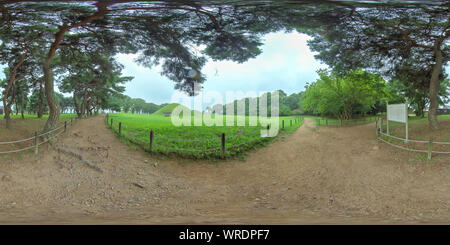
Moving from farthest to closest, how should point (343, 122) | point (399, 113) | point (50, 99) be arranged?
point (343, 122) → point (50, 99) → point (399, 113)

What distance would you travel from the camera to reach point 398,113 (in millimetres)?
6711

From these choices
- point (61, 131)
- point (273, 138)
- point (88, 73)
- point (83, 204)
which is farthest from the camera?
point (88, 73)

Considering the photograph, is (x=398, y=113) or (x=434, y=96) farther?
(x=434, y=96)

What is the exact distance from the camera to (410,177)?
4.35 m

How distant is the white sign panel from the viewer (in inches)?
247

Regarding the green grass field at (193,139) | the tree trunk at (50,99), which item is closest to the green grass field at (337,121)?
the green grass field at (193,139)

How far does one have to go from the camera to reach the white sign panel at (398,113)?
627 centimetres

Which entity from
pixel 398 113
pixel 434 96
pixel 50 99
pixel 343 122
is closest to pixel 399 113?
pixel 398 113

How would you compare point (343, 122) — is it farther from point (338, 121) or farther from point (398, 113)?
point (398, 113)

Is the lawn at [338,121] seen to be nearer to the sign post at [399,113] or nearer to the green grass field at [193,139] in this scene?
the sign post at [399,113]

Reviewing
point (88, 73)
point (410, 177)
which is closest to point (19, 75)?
point (88, 73)

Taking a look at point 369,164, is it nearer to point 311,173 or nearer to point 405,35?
point 311,173

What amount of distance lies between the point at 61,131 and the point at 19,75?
18.5 ft

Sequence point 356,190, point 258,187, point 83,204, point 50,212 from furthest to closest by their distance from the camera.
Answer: point 258,187, point 356,190, point 83,204, point 50,212
